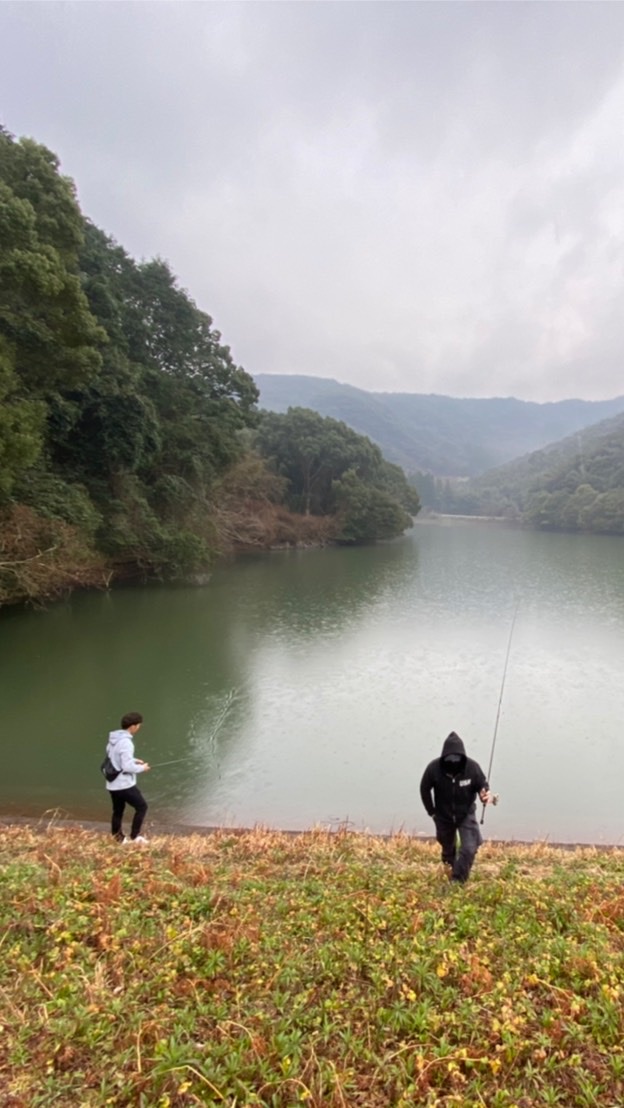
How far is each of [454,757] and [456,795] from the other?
0.83ft

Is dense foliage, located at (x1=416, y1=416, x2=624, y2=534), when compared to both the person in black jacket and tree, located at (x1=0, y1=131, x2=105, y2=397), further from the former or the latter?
the person in black jacket

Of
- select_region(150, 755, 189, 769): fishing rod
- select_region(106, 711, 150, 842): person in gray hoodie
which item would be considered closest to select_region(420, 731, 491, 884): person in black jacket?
select_region(106, 711, 150, 842): person in gray hoodie

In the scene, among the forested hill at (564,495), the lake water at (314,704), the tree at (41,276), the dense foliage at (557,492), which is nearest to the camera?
the lake water at (314,704)

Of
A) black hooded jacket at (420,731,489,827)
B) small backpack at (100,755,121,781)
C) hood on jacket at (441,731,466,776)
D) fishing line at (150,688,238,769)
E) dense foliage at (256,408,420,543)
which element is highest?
dense foliage at (256,408,420,543)

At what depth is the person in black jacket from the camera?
136 inches

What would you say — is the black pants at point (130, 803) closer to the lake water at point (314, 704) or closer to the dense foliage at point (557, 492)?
the lake water at point (314, 704)

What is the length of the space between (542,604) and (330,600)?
7603mm

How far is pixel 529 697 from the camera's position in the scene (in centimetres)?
1017

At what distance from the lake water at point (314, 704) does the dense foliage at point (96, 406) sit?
1922 millimetres

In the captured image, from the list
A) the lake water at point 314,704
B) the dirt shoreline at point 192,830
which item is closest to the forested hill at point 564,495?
the lake water at point 314,704

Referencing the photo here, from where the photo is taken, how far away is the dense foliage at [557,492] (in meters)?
57.7

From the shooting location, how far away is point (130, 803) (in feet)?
14.5

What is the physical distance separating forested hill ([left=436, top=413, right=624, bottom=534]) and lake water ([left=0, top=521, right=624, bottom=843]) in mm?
42422

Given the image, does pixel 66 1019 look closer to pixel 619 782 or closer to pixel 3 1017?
pixel 3 1017
